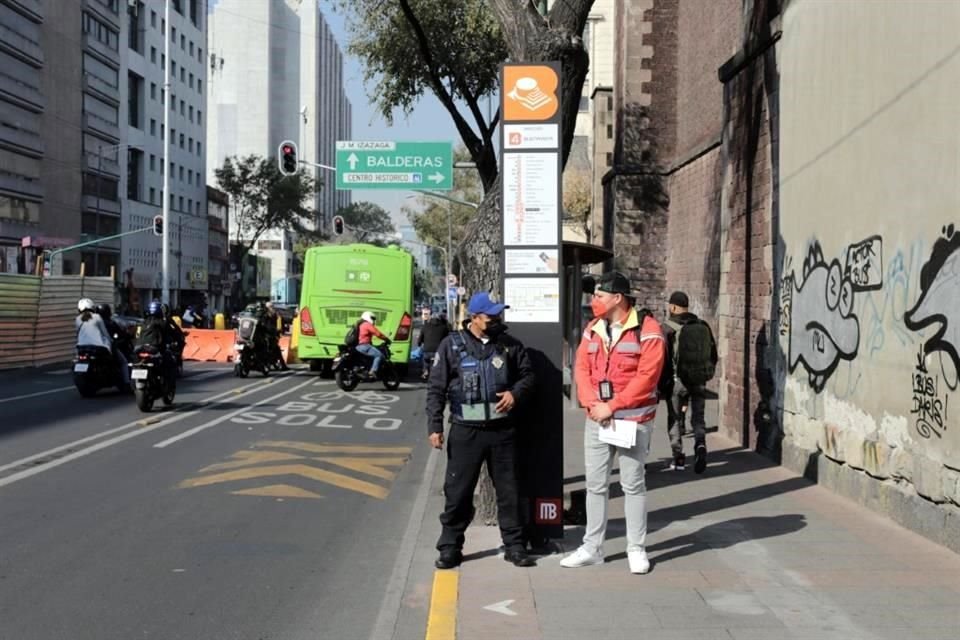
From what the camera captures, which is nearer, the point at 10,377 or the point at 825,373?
the point at 825,373

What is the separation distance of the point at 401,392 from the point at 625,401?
51.0 feet

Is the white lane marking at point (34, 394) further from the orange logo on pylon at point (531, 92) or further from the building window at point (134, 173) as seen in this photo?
the building window at point (134, 173)

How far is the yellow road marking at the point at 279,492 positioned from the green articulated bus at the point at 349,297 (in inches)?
567

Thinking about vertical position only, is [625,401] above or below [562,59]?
below

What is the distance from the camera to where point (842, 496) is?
928cm

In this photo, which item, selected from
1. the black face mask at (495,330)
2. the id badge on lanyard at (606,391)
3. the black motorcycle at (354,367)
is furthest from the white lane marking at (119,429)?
the id badge on lanyard at (606,391)

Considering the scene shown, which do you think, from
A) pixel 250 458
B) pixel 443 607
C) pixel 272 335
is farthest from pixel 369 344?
pixel 443 607

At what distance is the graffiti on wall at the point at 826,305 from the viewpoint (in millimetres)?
8969

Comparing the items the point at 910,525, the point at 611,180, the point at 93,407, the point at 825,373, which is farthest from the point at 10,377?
the point at 910,525

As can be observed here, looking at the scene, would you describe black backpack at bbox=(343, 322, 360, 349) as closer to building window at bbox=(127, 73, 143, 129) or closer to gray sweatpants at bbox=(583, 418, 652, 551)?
gray sweatpants at bbox=(583, 418, 652, 551)

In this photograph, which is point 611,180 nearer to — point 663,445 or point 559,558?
point 663,445

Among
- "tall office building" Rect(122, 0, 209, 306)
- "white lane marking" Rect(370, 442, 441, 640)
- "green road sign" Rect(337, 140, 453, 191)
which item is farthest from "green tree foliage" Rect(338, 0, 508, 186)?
"tall office building" Rect(122, 0, 209, 306)

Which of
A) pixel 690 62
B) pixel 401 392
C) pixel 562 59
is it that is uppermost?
pixel 690 62

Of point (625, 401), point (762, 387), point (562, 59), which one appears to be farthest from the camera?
point (762, 387)
